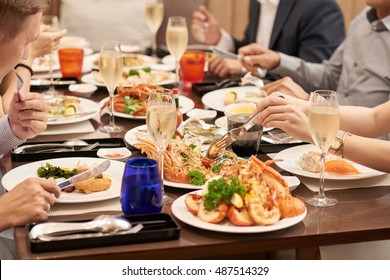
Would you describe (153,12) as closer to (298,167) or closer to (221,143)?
(221,143)

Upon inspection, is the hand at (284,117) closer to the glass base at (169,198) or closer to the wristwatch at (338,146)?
the wristwatch at (338,146)

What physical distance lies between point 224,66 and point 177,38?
30cm

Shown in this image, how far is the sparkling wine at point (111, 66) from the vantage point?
2432 mm

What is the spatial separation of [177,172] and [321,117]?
39cm

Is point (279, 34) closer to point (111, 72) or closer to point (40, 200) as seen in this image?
point (111, 72)

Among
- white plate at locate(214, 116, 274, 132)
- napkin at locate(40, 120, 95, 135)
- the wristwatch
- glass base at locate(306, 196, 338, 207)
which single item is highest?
the wristwatch

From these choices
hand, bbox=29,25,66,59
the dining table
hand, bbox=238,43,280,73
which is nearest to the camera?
the dining table

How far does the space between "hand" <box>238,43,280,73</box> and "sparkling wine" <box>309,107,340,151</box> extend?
1.46m

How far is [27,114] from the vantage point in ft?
6.45

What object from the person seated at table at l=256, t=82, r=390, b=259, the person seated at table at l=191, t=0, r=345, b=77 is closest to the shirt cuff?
the person seated at table at l=191, t=0, r=345, b=77

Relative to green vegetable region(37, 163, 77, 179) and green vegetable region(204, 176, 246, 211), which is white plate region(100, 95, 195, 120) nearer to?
green vegetable region(37, 163, 77, 179)

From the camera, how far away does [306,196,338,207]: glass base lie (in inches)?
66.4

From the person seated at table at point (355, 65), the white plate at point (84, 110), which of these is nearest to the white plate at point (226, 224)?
the white plate at point (84, 110)

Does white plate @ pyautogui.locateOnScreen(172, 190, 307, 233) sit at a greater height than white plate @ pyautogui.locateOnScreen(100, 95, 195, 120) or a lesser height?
greater
